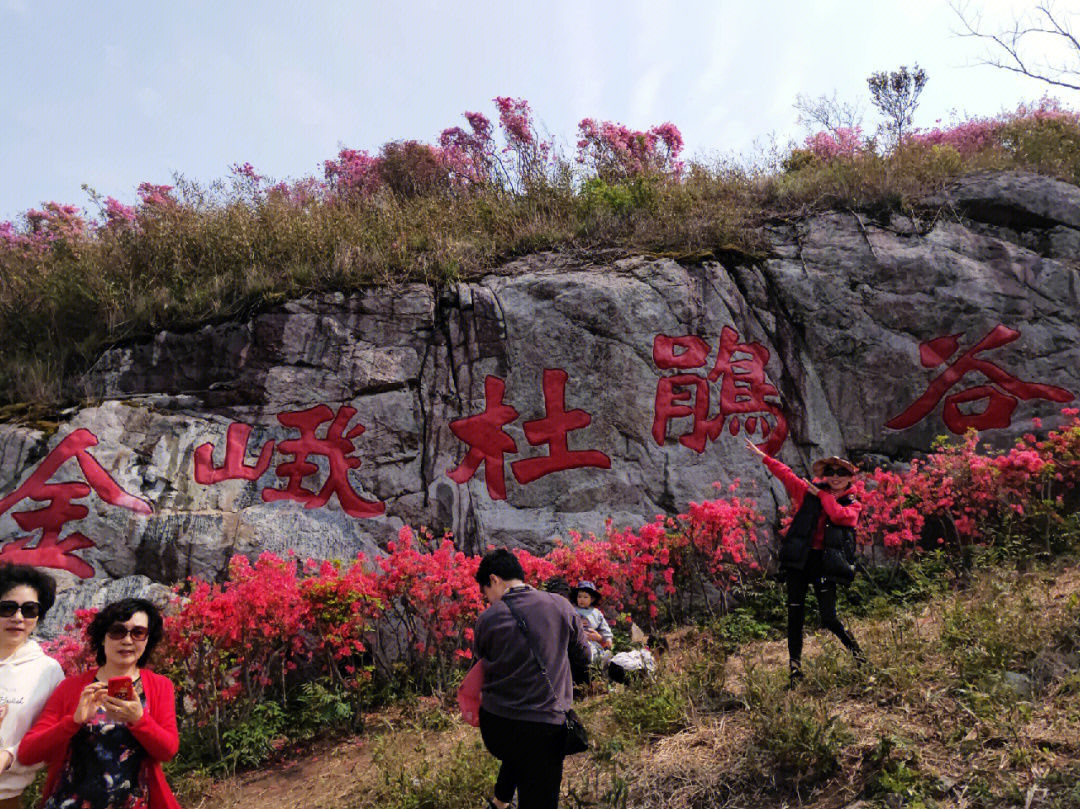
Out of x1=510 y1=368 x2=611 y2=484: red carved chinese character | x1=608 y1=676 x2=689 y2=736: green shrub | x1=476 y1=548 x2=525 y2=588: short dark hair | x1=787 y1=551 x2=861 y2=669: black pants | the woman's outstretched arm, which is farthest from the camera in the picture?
x1=510 y1=368 x2=611 y2=484: red carved chinese character

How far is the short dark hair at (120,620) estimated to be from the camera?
289 centimetres

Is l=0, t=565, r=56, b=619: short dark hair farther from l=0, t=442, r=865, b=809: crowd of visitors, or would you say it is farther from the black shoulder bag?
the black shoulder bag

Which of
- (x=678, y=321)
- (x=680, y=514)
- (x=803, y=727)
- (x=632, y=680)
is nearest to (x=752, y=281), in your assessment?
(x=678, y=321)

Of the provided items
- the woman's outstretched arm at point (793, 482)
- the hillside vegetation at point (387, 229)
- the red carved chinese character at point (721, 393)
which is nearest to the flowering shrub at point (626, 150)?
the hillside vegetation at point (387, 229)

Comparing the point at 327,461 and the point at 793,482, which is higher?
the point at 327,461

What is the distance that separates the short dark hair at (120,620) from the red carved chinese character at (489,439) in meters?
4.68

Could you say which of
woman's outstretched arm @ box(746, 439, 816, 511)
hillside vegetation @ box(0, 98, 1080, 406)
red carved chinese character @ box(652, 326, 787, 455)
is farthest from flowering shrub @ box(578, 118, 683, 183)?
woman's outstretched arm @ box(746, 439, 816, 511)

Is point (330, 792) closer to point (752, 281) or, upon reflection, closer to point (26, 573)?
point (26, 573)

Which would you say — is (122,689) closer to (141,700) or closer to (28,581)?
(141,700)

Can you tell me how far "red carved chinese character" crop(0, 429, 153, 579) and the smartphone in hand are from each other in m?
5.13

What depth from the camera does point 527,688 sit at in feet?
10.2

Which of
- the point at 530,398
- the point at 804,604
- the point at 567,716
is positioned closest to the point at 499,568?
the point at 567,716

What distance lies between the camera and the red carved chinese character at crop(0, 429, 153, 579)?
277 inches

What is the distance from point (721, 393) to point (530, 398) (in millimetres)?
2074
